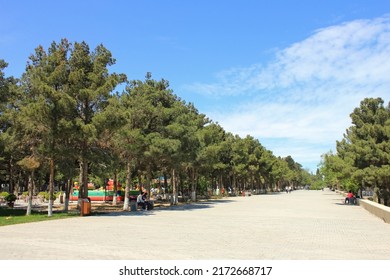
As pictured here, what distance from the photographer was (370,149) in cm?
3303

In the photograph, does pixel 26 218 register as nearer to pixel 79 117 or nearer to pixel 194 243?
pixel 79 117

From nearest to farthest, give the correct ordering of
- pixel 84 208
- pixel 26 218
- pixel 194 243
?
pixel 194 243, pixel 26 218, pixel 84 208

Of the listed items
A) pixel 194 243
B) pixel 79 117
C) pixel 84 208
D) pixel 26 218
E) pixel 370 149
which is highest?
pixel 79 117

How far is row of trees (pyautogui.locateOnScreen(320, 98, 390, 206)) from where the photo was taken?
3253 centimetres

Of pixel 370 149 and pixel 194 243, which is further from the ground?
pixel 370 149

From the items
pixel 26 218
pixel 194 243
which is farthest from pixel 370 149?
pixel 26 218

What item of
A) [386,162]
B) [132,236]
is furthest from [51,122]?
[386,162]

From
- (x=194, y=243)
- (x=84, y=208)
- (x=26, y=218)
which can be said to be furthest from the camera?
A: (x=84, y=208)

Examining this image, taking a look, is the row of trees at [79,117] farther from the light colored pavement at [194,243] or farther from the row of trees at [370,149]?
the row of trees at [370,149]

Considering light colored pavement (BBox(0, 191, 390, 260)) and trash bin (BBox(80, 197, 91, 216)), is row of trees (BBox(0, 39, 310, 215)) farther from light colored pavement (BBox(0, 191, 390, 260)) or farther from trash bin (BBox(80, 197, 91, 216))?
light colored pavement (BBox(0, 191, 390, 260))

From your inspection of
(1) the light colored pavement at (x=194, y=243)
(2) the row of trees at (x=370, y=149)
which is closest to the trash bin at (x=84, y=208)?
(1) the light colored pavement at (x=194, y=243)

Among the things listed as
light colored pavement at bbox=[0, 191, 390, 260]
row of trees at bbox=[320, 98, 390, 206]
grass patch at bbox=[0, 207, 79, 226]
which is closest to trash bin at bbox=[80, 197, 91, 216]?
grass patch at bbox=[0, 207, 79, 226]

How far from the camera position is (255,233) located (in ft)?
48.8

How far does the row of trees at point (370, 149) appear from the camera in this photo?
32.5 meters
